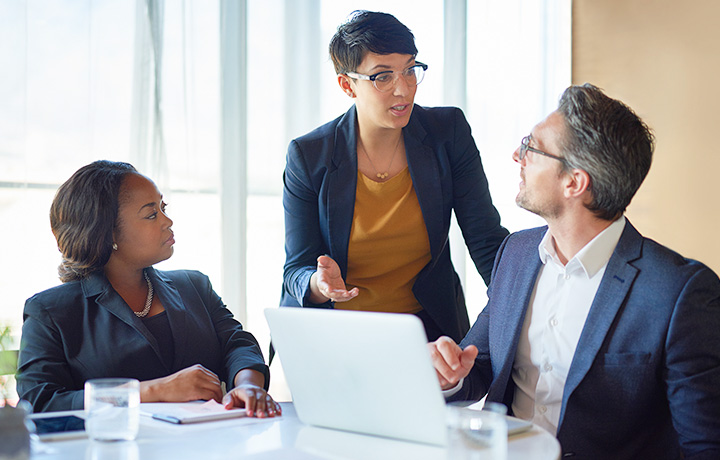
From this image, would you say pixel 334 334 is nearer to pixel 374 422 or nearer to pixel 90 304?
pixel 374 422

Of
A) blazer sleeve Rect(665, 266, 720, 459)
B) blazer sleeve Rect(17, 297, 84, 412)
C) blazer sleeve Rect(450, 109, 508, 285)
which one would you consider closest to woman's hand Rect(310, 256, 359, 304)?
blazer sleeve Rect(450, 109, 508, 285)

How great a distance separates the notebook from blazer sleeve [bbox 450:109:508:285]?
3.64 ft

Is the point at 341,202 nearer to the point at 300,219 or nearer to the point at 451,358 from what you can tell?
the point at 300,219

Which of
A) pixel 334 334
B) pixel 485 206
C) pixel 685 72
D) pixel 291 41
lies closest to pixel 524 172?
pixel 485 206

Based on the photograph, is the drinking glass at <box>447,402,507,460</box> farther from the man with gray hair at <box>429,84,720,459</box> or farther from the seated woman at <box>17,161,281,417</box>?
the seated woman at <box>17,161,281,417</box>

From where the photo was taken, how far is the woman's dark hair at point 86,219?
6.81 feet

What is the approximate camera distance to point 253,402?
153 centimetres

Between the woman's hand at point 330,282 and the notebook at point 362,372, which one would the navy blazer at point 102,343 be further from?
the notebook at point 362,372

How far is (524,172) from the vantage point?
6.16 ft

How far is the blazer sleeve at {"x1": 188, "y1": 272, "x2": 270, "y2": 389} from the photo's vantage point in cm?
204

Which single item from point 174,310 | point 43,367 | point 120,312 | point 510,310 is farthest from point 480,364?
point 43,367

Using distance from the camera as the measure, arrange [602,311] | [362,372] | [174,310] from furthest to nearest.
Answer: [174,310], [602,311], [362,372]

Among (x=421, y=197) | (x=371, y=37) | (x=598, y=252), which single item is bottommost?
(x=598, y=252)

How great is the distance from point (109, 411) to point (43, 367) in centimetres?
64
